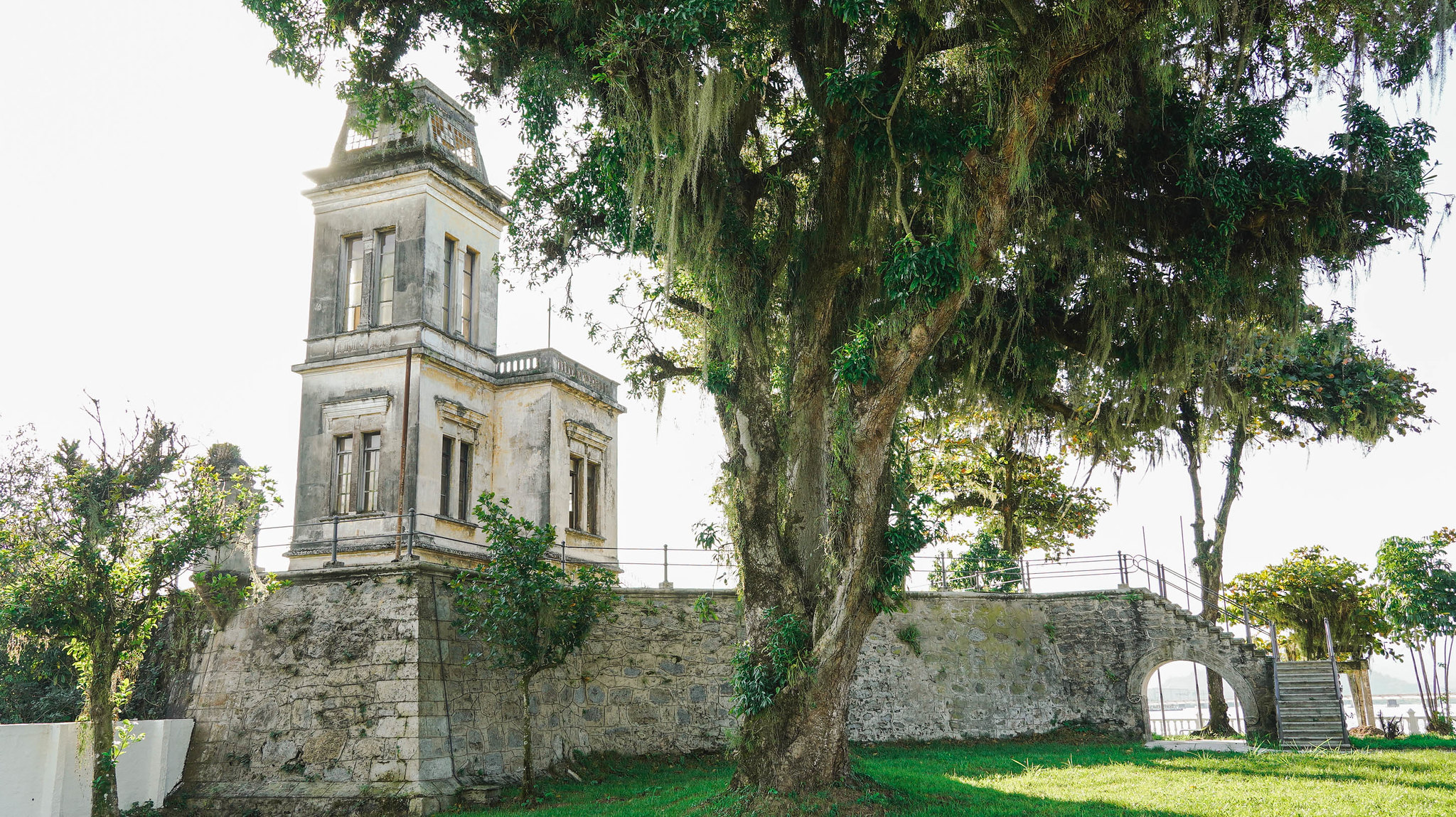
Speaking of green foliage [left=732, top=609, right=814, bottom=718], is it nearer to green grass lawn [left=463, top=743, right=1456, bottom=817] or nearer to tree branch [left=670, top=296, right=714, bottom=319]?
green grass lawn [left=463, top=743, right=1456, bottom=817]

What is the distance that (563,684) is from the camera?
1471 centimetres

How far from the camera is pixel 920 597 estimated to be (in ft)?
58.7

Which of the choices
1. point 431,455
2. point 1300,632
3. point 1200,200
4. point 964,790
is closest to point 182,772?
point 431,455

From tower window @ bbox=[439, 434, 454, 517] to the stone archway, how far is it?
12.7 m

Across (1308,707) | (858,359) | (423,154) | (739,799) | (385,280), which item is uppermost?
(423,154)

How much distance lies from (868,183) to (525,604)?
665 cm

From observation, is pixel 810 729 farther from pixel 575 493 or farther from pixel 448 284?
pixel 448 284

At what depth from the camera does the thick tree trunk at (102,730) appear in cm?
1088

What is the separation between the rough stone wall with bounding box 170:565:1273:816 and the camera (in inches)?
482

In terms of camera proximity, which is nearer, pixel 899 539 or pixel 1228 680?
pixel 899 539

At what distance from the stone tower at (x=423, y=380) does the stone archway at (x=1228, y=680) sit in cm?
960

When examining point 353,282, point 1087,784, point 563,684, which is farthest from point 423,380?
point 1087,784

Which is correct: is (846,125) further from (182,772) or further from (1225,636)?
(1225,636)

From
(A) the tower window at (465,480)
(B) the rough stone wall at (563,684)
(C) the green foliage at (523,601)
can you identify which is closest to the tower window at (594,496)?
(A) the tower window at (465,480)
